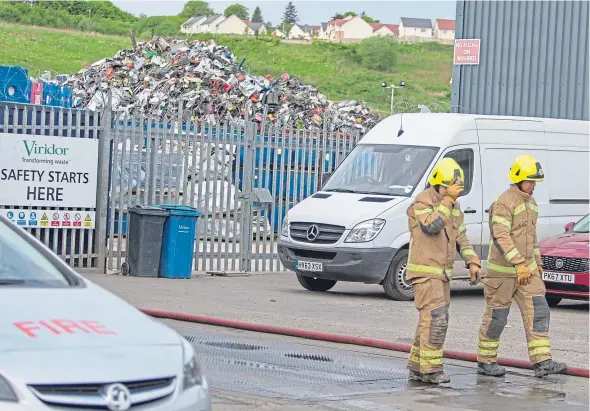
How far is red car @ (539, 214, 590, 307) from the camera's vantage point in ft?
53.0

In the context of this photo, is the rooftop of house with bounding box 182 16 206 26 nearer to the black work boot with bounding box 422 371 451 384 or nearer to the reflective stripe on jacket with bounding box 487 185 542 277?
the reflective stripe on jacket with bounding box 487 185 542 277

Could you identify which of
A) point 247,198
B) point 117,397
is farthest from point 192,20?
point 117,397

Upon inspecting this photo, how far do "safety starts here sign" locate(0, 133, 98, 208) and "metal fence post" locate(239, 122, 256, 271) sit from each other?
276 centimetres

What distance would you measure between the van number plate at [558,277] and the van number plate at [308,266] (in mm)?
3110

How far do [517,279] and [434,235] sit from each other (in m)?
0.99

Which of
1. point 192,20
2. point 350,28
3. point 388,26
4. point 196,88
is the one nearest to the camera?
point 196,88

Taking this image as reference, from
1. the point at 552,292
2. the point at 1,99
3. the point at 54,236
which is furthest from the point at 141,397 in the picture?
the point at 1,99

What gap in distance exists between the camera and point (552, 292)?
54.0 feet

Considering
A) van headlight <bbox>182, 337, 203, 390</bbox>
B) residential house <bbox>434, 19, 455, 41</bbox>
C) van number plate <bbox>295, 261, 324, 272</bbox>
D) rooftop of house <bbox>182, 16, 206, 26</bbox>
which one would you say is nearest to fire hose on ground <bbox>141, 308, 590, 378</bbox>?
van number plate <bbox>295, 261, 324, 272</bbox>

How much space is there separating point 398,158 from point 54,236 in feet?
17.5

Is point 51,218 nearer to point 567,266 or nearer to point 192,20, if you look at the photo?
point 567,266

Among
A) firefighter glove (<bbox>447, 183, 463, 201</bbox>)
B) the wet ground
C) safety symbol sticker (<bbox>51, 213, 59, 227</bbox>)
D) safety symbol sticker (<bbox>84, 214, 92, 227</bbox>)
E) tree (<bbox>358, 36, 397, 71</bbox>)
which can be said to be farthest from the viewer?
tree (<bbox>358, 36, 397, 71</bbox>)

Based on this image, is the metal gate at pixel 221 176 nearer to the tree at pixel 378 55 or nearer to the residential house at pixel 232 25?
the tree at pixel 378 55

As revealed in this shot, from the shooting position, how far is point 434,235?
10078 mm
